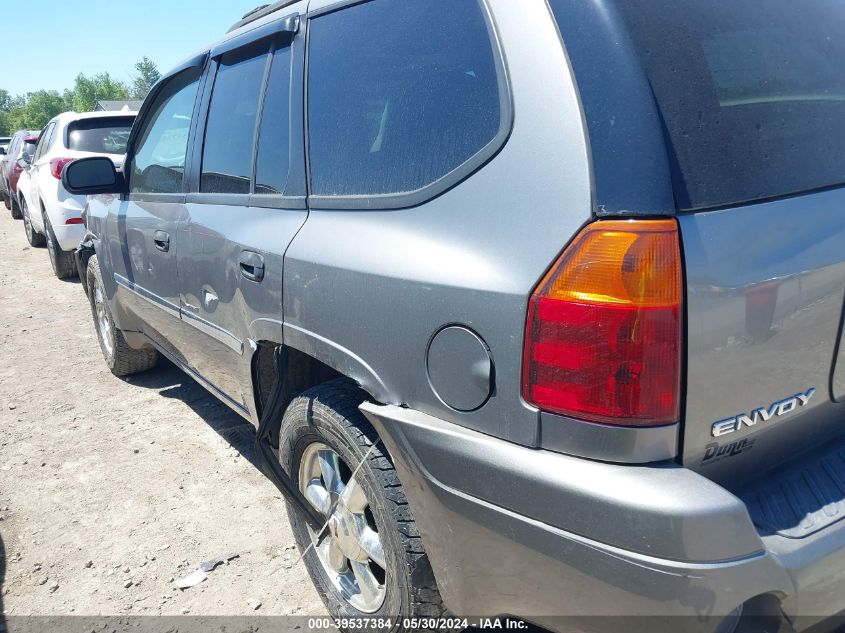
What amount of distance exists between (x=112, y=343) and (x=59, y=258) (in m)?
4.07

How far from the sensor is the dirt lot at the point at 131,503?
2592 mm

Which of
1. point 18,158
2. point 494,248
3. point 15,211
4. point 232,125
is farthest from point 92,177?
point 15,211

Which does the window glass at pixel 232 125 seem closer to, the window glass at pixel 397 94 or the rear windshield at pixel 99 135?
the window glass at pixel 397 94

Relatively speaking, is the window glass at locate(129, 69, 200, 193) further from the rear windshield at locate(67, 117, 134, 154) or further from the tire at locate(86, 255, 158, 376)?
the rear windshield at locate(67, 117, 134, 154)

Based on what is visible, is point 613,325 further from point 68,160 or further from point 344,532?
point 68,160

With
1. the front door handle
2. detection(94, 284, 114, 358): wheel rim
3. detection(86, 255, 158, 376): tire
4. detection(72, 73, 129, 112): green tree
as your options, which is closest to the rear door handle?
the front door handle

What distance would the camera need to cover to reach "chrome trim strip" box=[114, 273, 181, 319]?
10.3 feet

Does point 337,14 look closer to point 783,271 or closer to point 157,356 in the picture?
point 783,271

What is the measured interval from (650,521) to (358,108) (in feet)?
4.57

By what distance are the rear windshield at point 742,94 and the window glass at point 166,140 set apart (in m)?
2.16

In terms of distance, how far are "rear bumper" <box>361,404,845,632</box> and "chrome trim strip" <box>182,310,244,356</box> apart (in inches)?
44.2

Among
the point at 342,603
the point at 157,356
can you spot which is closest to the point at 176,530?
the point at 342,603

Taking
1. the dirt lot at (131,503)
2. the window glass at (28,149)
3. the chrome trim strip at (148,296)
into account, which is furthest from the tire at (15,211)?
the chrome trim strip at (148,296)

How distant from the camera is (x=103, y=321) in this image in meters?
4.81
